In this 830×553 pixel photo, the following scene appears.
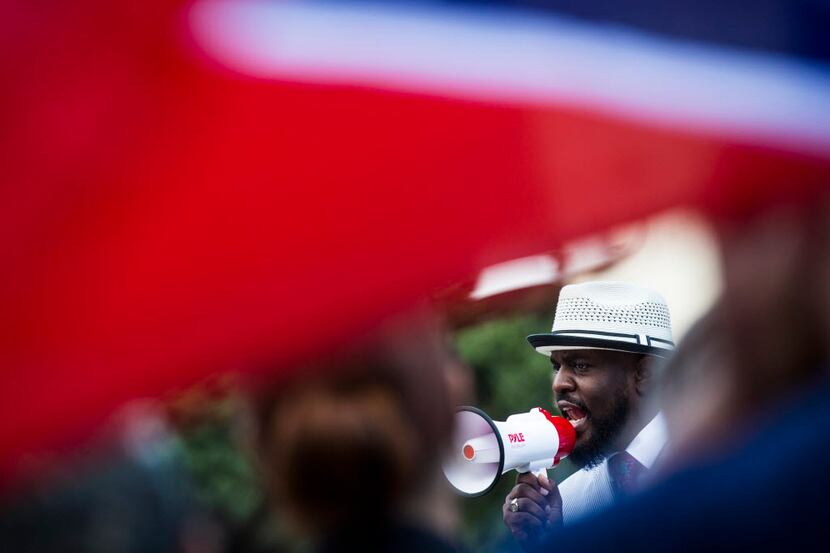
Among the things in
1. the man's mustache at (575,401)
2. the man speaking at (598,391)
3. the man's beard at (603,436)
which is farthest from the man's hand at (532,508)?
the man's mustache at (575,401)

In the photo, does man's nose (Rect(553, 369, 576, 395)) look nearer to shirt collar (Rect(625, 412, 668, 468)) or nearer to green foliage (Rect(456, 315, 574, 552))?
green foliage (Rect(456, 315, 574, 552))

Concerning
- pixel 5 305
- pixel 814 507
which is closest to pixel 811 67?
pixel 814 507

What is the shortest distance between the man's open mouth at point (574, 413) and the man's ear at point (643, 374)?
0.19m

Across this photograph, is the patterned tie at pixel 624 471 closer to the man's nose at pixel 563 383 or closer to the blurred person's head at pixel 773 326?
the man's nose at pixel 563 383

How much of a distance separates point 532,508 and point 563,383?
421mm

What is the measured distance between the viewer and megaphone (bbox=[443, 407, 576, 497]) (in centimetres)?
288

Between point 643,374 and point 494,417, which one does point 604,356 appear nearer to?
point 643,374

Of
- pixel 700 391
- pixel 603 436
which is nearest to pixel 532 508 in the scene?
pixel 603 436

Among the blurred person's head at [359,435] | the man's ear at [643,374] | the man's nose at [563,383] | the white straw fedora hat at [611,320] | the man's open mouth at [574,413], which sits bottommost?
the blurred person's head at [359,435]

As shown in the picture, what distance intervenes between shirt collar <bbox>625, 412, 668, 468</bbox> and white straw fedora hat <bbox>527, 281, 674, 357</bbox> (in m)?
0.26

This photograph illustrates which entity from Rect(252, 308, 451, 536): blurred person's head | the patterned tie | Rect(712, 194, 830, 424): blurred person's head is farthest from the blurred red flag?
the patterned tie

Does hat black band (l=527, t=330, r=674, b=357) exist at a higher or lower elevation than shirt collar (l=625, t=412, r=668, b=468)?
higher

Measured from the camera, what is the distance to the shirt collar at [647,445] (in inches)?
110

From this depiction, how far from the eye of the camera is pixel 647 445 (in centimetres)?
292
